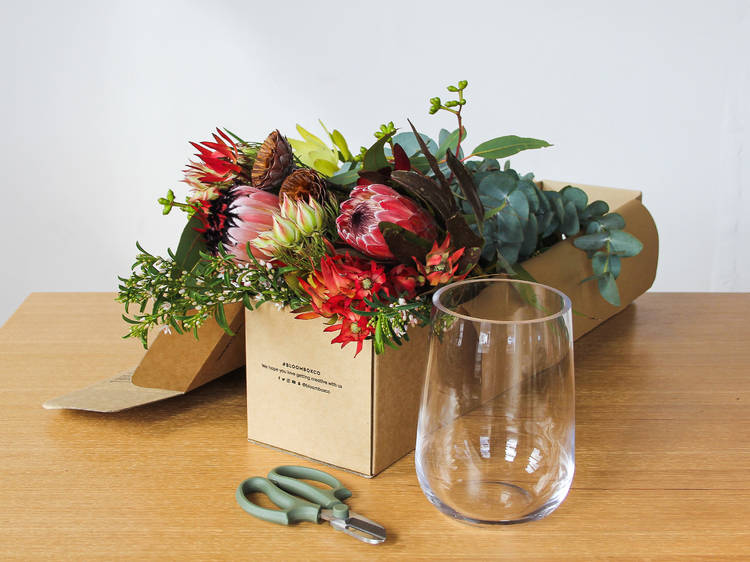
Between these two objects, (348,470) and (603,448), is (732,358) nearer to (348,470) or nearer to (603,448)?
(603,448)

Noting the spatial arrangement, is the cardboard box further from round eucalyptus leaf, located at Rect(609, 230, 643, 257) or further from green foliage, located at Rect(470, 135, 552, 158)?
round eucalyptus leaf, located at Rect(609, 230, 643, 257)

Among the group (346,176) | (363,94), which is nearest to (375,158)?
(346,176)

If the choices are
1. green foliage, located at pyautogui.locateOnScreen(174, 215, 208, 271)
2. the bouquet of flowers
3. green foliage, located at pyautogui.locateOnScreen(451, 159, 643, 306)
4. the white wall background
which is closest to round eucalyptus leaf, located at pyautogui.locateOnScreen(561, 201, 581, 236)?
green foliage, located at pyautogui.locateOnScreen(451, 159, 643, 306)

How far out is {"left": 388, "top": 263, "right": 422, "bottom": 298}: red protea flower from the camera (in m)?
Result: 0.53

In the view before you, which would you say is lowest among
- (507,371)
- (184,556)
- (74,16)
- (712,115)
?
(184,556)

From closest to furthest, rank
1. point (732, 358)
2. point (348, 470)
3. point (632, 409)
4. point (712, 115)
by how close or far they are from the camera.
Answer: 1. point (348, 470)
2. point (632, 409)
3. point (732, 358)
4. point (712, 115)

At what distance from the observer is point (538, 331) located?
1.51 feet

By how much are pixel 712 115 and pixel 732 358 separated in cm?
164

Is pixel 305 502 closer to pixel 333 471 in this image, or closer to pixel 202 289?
pixel 333 471

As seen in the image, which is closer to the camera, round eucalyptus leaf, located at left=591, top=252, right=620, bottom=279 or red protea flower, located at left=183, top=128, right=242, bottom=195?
red protea flower, located at left=183, top=128, right=242, bottom=195

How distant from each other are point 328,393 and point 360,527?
0.11 meters

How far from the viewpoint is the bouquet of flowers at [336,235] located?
0.52m

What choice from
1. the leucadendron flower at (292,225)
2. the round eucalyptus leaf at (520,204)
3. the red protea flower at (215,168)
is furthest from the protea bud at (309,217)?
the round eucalyptus leaf at (520,204)

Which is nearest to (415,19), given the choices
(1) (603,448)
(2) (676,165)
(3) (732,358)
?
(2) (676,165)
